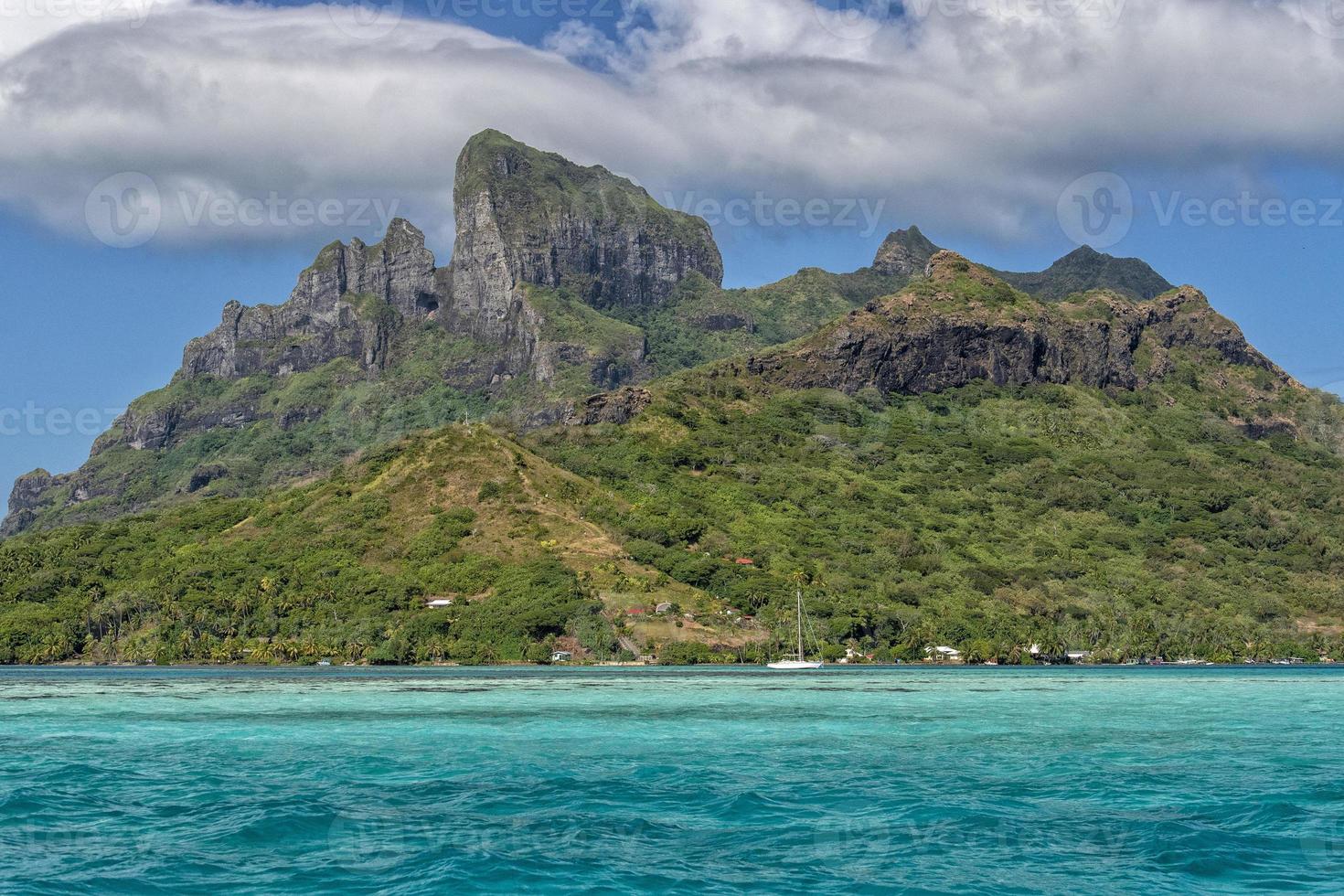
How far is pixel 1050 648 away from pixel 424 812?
557ft

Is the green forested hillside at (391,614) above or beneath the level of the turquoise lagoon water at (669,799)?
above

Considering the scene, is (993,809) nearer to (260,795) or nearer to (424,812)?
(424,812)

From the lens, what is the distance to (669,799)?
133 feet

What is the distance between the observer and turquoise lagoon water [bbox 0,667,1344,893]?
29.7 m

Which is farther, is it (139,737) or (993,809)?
(139,737)

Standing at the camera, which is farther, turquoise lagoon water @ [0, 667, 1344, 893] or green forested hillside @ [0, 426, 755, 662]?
green forested hillside @ [0, 426, 755, 662]

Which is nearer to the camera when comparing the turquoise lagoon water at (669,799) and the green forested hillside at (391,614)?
the turquoise lagoon water at (669,799)

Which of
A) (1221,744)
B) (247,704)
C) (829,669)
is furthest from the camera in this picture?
(829,669)

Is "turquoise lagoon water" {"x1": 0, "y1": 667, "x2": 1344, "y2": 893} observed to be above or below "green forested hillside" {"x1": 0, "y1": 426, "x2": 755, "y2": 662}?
below

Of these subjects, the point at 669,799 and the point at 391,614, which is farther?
the point at 391,614

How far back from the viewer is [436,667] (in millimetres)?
165125

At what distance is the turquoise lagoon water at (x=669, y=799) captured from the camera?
2970cm

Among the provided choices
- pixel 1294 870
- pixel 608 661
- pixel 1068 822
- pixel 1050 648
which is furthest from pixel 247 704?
pixel 1050 648

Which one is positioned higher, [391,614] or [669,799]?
[391,614]
